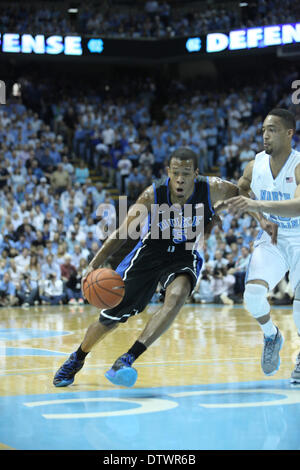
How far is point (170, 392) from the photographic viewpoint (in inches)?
195

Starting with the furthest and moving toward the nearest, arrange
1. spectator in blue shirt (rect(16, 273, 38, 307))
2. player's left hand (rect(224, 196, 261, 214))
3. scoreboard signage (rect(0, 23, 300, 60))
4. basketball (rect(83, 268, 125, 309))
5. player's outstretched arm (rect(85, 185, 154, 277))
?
scoreboard signage (rect(0, 23, 300, 60))
spectator in blue shirt (rect(16, 273, 38, 307))
player's outstretched arm (rect(85, 185, 154, 277))
basketball (rect(83, 268, 125, 309))
player's left hand (rect(224, 196, 261, 214))

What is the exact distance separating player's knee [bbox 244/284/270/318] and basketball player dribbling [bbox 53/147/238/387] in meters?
0.43

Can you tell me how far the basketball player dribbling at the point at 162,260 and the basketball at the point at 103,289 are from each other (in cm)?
8

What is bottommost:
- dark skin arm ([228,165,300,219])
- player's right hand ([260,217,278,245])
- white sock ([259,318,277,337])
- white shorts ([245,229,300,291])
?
white sock ([259,318,277,337])

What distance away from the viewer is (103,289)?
194 inches

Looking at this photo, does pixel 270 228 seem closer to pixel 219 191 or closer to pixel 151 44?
pixel 219 191

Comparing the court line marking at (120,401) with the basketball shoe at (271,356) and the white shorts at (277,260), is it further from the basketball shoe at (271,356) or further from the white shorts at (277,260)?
the white shorts at (277,260)

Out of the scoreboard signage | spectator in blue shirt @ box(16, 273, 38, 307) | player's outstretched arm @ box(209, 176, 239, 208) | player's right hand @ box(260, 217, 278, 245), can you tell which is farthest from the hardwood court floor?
the scoreboard signage

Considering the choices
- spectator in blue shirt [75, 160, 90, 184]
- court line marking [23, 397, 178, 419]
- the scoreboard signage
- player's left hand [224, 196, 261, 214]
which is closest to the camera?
court line marking [23, 397, 178, 419]

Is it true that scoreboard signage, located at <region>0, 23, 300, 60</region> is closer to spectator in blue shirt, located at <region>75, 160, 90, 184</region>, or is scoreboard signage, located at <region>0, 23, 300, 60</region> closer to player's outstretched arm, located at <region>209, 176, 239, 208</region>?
spectator in blue shirt, located at <region>75, 160, 90, 184</region>

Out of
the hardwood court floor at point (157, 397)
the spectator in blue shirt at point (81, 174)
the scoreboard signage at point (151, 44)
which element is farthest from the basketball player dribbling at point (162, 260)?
the scoreboard signage at point (151, 44)

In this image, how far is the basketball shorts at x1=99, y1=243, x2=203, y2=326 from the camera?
205 inches

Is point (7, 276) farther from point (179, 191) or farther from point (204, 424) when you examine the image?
point (204, 424)

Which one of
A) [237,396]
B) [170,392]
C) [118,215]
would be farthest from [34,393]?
[118,215]
